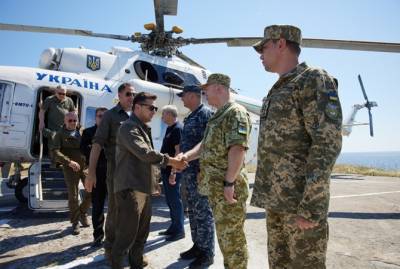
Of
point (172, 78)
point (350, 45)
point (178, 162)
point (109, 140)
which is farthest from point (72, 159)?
point (350, 45)

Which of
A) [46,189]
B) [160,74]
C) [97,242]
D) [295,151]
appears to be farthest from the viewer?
[160,74]

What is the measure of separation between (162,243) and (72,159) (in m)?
2.02

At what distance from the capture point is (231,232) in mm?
2912

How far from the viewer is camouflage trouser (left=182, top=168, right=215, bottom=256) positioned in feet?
12.6

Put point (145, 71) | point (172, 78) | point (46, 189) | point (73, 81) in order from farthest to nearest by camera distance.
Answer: point (172, 78) < point (145, 71) < point (73, 81) < point (46, 189)

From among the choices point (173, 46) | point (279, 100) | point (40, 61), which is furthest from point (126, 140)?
point (173, 46)

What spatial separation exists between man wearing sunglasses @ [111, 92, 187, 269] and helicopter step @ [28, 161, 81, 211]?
8.92 ft

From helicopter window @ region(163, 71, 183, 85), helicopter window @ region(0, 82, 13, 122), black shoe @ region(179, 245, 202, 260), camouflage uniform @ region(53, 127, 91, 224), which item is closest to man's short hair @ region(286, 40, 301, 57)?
black shoe @ region(179, 245, 202, 260)

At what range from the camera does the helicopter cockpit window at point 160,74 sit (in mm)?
8266

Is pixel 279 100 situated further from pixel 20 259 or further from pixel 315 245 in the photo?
A: pixel 20 259

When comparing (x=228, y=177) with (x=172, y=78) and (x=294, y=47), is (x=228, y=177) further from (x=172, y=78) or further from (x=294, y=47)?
(x=172, y=78)

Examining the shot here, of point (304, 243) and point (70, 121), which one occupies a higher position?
point (70, 121)

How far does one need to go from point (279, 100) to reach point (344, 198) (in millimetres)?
7620

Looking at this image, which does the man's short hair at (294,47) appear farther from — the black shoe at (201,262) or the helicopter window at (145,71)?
the helicopter window at (145,71)
